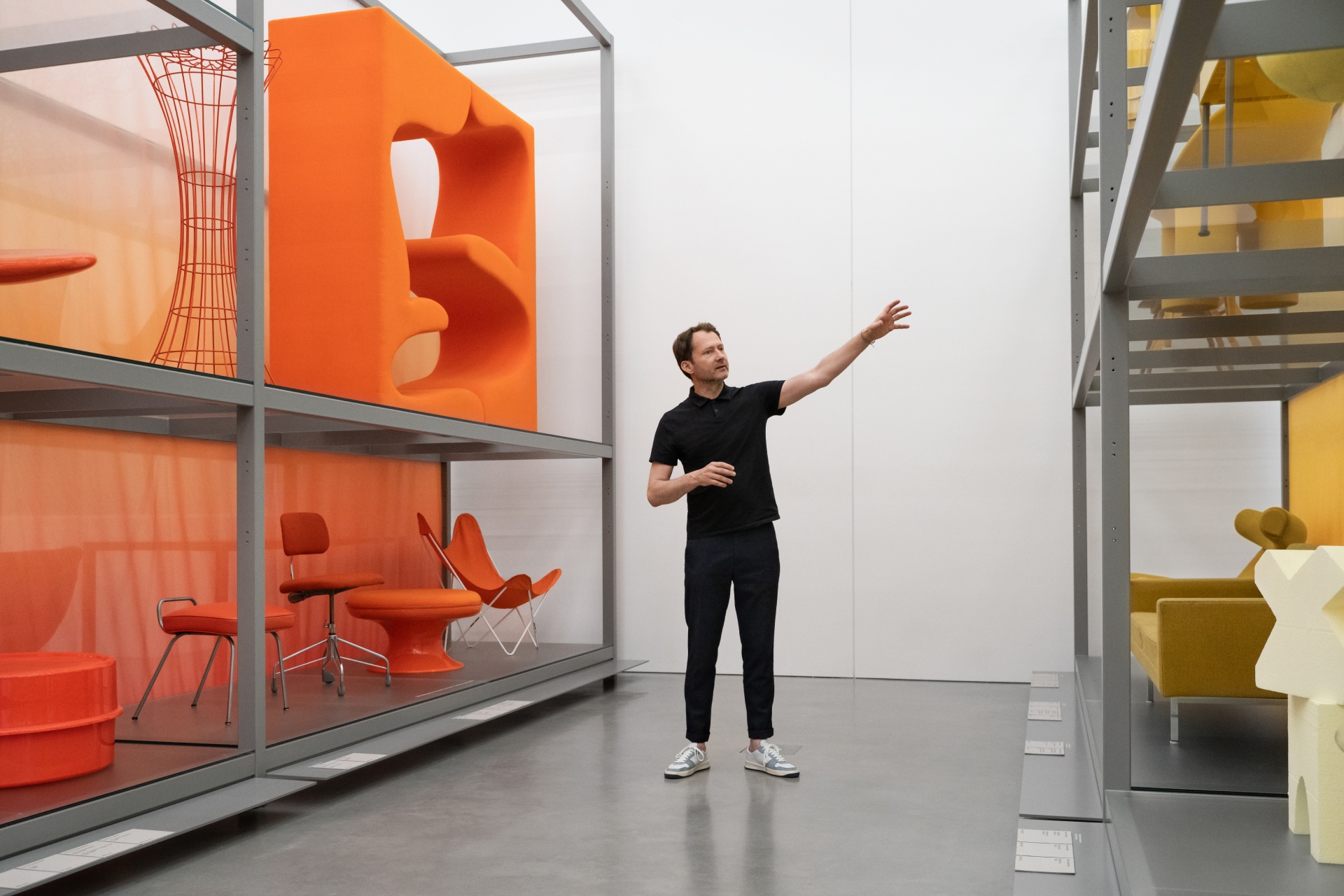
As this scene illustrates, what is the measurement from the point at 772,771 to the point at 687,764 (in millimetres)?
321

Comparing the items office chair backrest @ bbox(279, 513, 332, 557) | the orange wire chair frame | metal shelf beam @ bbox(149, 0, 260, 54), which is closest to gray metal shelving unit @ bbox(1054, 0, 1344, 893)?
metal shelf beam @ bbox(149, 0, 260, 54)

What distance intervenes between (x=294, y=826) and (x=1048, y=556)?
4.70m

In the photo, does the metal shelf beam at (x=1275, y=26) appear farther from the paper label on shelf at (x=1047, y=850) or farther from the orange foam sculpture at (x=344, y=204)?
the orange foam sculpture at (x=344, y=204)

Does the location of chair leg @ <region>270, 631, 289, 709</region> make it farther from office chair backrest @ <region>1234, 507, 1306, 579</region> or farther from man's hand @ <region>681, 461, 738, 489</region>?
office chair backrest @ <region>1234, 507, 1306, 579</region>

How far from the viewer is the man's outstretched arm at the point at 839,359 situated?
4004 millimetres

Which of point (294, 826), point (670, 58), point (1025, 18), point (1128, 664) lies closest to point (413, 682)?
point (294, 826)

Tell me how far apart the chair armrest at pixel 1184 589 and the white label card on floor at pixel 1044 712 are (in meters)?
0.59

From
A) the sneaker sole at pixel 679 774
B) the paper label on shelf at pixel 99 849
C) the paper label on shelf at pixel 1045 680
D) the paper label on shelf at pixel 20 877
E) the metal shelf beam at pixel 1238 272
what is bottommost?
the paper label on shelf at pixel 1045 680

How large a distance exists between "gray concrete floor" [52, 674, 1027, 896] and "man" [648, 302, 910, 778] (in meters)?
0.24

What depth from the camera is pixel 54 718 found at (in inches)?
139

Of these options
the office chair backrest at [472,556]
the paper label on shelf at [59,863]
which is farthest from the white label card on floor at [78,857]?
the office chair backrest at [472,556]

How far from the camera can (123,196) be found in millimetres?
5391

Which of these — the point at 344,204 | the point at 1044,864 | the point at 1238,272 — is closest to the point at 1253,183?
the point at 1238,272

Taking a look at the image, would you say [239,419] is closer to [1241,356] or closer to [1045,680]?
[1241,356]
